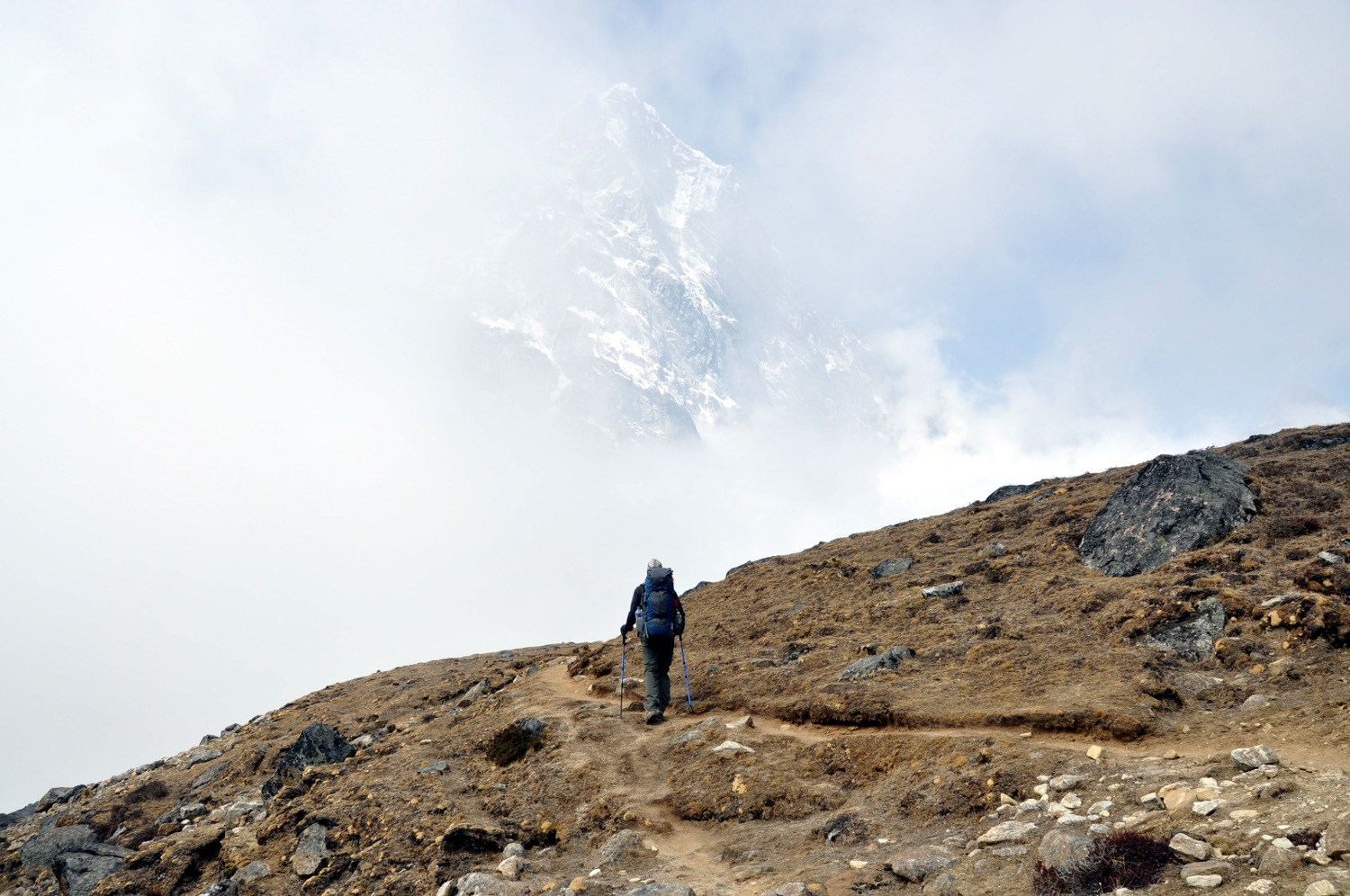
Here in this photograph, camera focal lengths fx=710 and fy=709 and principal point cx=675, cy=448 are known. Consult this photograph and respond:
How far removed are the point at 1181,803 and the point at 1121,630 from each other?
838 centimetres

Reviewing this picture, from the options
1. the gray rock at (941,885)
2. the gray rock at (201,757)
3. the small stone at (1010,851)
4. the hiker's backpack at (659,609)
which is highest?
the hiker's backpack at (659,609)

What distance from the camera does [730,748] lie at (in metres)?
14.3

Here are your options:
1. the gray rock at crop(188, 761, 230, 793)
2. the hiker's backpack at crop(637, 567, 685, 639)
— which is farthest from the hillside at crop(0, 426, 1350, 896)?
the hiker's backpack at crop(637, 567, 685, 639)

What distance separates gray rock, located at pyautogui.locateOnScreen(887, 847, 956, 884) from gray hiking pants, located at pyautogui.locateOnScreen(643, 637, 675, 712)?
986 cm

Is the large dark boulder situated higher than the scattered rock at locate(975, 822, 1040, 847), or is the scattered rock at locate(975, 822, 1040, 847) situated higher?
the large dark boulder

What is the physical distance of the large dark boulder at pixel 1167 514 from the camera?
19.3 m

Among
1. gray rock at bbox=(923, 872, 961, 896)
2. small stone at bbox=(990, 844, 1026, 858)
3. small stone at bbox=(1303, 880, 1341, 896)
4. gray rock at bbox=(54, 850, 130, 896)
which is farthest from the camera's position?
gray rock at bbox=(54, 850, 130, 896)

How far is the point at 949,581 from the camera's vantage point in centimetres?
2297

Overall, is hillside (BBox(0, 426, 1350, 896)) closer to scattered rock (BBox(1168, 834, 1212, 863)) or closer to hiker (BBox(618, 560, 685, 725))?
scattered rock (BBox(1168, 834, 1212, 863))

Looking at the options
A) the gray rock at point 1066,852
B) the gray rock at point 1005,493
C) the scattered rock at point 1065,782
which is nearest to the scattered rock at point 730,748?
the scattered rock at point 1065,782

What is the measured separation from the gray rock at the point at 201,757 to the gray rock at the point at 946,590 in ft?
83.5

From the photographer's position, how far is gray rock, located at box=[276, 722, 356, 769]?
19438 millimetres

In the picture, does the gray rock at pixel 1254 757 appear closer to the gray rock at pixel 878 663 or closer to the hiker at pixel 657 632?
the gray rock at pixel 878 663

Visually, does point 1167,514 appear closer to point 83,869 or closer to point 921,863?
point 921,863
